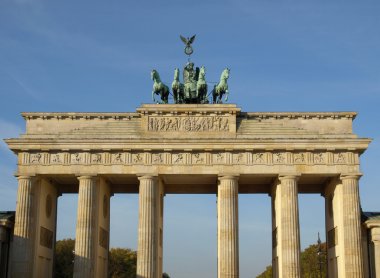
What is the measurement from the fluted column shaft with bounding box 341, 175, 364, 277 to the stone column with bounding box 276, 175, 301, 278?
150 inches

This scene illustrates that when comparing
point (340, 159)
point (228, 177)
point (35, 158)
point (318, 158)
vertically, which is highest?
point (35, 158)

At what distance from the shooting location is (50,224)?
5469 cm

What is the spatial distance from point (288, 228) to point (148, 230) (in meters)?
11.3

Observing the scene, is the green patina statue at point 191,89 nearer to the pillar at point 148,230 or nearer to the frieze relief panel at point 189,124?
the frieze relief panel at point 189,124

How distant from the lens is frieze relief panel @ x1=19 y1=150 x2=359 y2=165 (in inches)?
1977

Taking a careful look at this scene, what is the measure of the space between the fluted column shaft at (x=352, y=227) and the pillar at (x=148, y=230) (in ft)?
49.8

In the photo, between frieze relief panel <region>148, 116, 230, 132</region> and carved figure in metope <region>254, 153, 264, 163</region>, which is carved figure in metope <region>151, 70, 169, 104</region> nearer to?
frieze relief panel <region>148, 116, 230, 132</region>

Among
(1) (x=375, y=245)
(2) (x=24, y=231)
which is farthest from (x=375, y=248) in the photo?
(2) (x=24, y=231)

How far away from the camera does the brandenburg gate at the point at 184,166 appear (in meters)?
48.8

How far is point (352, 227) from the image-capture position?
159 feet

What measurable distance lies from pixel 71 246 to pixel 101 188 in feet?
147

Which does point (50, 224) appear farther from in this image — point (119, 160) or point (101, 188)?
point (119, 160)

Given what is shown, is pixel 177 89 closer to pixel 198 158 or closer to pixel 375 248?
pixel 198 158

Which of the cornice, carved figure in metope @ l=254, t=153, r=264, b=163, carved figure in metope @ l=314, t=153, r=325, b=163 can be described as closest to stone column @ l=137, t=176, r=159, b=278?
the cornice
